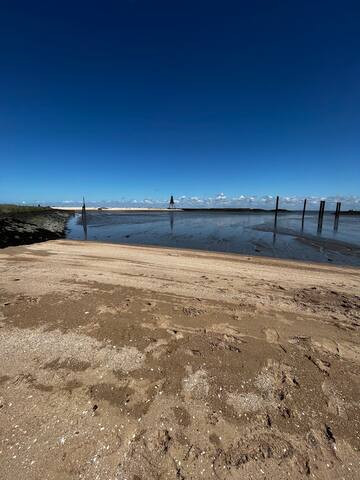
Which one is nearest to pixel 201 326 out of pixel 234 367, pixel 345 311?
pixel 234 367

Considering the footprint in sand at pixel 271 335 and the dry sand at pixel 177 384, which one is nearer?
the dry sand at pixel 177 384

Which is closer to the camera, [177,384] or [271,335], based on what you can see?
[177,384]

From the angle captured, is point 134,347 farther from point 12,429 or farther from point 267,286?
point 267,286

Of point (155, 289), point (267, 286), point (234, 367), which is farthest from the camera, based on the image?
point (267, 286)

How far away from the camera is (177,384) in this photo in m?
3.12

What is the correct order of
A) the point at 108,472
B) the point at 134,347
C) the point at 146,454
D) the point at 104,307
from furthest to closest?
the point at 104,307
the point at 134,347
the point at 146,454
the point at 108,472

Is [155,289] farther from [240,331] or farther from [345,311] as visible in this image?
[345,311]

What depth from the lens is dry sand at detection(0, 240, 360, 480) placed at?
225 centimetres

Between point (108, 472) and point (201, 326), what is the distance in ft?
8.79

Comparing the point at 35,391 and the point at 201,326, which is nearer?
the point at 35,391

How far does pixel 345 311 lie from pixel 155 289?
4.56 metres

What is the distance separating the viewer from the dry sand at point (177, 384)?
225cm

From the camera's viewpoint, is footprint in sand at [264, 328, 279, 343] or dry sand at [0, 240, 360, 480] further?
footprint in sand at [264, 328, 279, 343]

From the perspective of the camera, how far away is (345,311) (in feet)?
17.7
